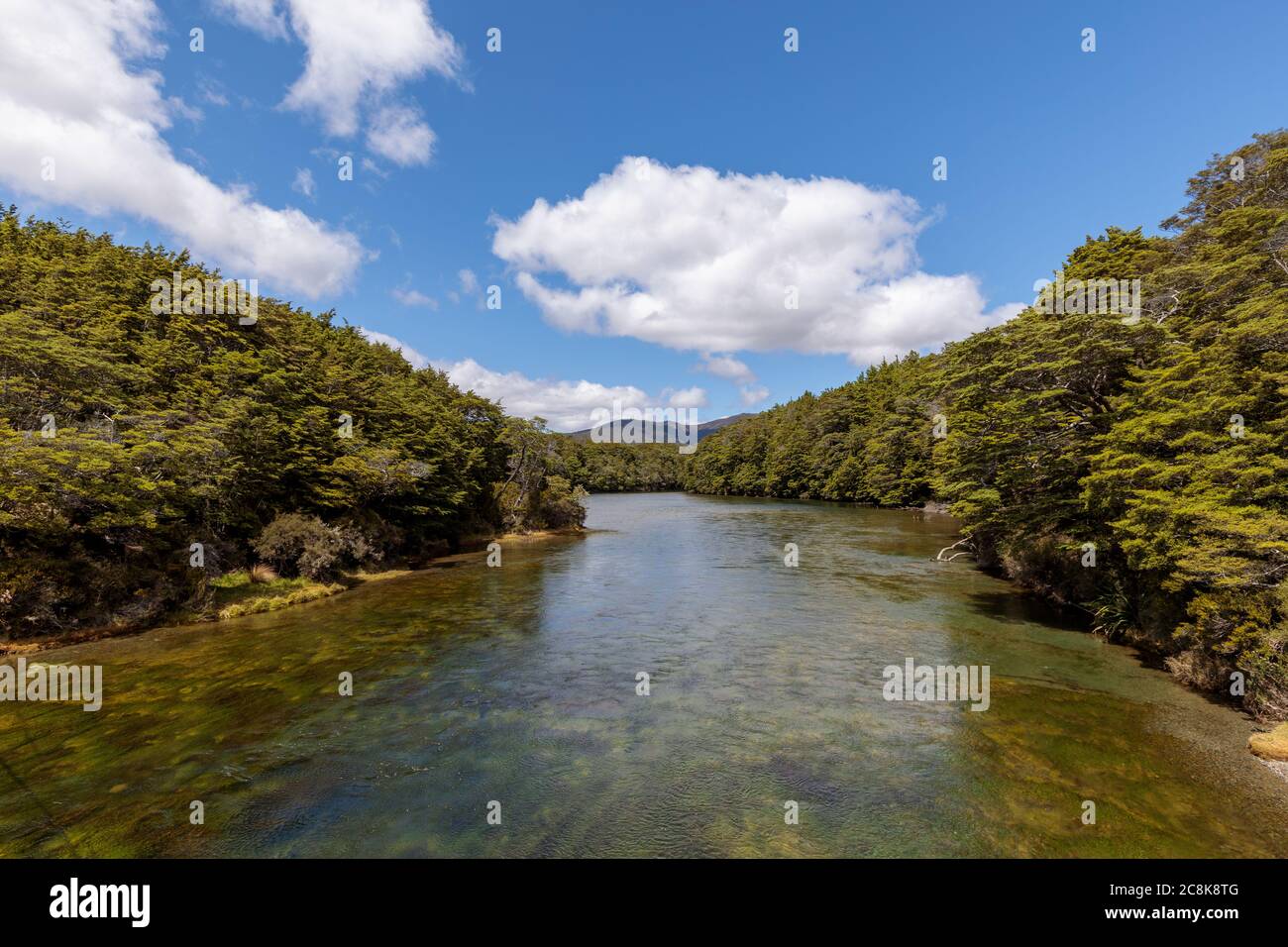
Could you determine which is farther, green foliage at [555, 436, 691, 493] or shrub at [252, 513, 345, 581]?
green foliage at [555, 436, 691, 493]

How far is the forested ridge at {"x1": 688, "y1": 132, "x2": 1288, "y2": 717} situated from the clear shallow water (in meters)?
1.96

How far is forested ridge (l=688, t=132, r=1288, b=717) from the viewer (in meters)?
10.4

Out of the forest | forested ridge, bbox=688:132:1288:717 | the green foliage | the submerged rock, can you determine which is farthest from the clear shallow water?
the green foliage

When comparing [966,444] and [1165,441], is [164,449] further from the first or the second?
[1165,441]

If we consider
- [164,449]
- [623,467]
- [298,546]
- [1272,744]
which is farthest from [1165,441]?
[623,467]

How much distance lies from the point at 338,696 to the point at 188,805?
4540 millimetres

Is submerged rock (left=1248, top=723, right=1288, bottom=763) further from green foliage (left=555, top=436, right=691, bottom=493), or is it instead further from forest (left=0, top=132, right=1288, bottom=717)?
green foliage (left=555, top=436, right=691, bottom=493)

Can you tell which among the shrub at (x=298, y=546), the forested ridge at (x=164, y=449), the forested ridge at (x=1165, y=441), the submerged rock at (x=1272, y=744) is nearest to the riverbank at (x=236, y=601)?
the forested ridge at (x=164, y=449)

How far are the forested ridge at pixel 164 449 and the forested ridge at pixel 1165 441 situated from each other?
27.8 meters

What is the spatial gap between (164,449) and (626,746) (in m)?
18.6

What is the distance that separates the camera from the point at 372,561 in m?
28.8

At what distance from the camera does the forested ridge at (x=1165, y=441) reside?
10.4m

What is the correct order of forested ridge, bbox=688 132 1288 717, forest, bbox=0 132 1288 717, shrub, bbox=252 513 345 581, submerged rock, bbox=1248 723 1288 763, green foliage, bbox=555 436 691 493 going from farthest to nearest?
green foliage, bbox=555 436 691 493 → shrub, bbox=252 513 345 581 → forest, bbox=0 132 1288 717 → forested ridge, bbox=688 132 1288 717 → submerged rock, bbox=1248 723 1288 763

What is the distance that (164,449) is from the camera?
58.3ft
